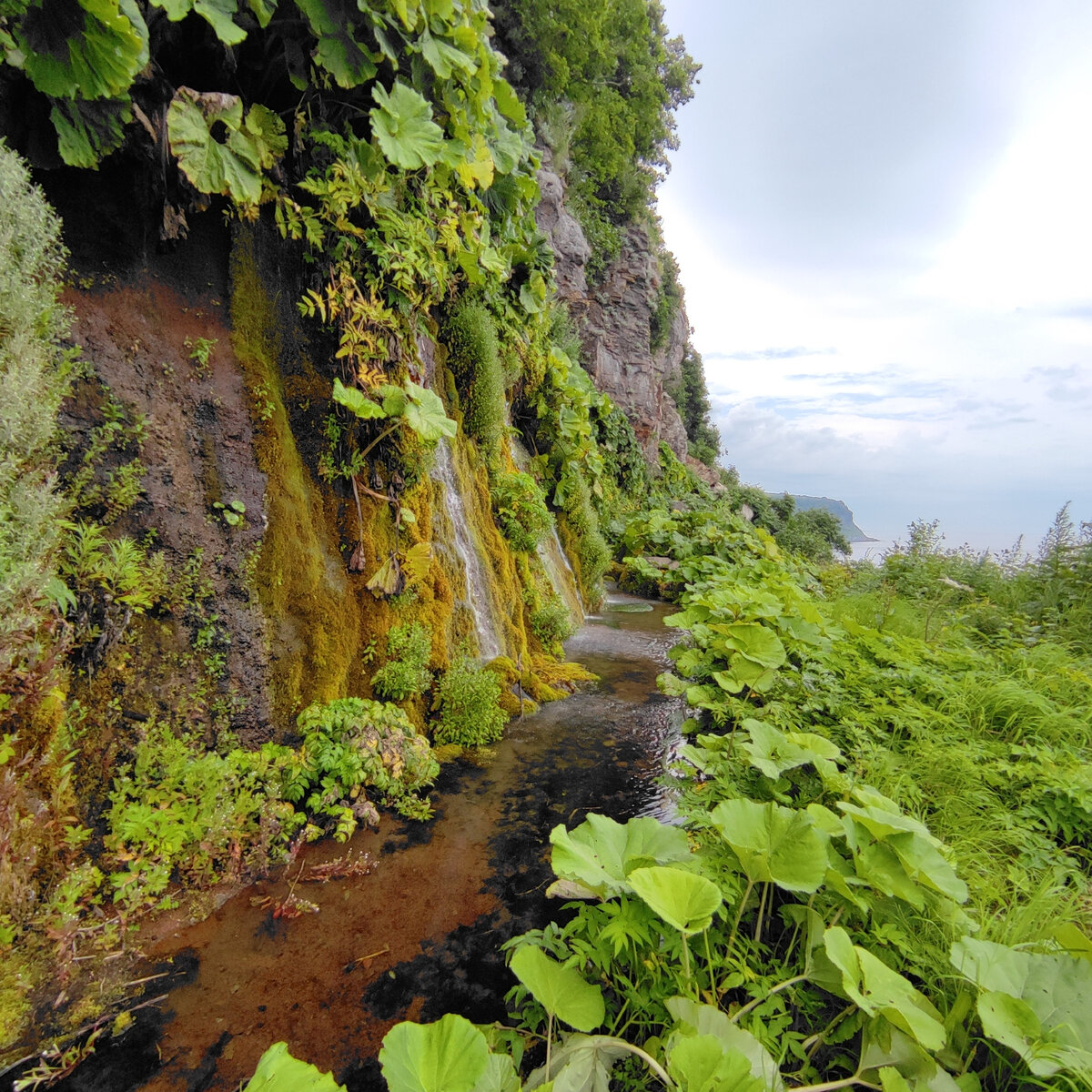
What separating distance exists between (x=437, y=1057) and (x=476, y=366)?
540cm

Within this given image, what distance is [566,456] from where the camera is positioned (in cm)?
811

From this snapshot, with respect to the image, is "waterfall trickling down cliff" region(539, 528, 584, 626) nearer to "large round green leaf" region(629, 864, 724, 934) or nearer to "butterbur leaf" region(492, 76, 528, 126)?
"butterbur leaf" region(492, 76, 528, 126)

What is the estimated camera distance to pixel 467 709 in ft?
12.8

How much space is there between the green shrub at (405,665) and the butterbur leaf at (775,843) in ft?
7.77

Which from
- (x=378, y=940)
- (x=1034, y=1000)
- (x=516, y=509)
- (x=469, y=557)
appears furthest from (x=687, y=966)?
(x=516, y=509)

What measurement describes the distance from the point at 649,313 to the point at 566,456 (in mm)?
10327

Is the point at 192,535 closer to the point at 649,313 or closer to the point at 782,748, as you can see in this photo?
the point at 782,748

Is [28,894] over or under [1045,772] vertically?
under

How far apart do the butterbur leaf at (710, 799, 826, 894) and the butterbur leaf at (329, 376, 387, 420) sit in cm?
303

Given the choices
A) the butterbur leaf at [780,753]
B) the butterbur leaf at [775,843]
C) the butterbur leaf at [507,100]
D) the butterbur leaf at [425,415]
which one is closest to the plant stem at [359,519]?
the butterbur leaf at [425,415]

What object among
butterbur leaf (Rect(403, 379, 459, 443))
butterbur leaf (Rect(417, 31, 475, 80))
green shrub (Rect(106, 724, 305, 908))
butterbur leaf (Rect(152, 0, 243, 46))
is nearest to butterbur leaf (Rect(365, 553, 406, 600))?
butterbur leaf (Rect(403, 379, 459, 443))

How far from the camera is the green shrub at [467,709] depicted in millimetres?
3857

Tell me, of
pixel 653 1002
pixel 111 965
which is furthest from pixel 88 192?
pixel 653 1002

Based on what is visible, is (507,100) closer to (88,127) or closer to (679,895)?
(88,127)
